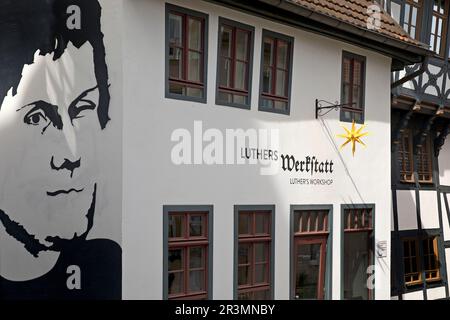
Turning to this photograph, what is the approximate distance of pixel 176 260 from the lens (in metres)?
10.2

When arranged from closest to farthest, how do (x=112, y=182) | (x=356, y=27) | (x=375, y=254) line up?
1. (x=112, y=182)
2. (x=356, y=27)
3. (x=375, y=254)

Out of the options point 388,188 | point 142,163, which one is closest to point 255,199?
point 142,163

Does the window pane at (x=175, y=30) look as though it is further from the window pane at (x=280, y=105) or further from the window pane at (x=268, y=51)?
the window pane at (x=280, y=105)

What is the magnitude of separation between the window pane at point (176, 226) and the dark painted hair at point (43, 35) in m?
1.53

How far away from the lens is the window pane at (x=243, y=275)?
1119 centimetres

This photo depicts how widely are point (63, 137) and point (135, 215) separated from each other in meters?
1.36

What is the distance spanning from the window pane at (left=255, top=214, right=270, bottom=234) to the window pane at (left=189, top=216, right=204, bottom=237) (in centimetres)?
119

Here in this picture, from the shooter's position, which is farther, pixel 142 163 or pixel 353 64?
pixel 353 64

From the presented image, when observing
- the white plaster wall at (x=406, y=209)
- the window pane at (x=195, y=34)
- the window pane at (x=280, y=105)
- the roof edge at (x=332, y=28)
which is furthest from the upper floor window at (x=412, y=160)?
the window pane at (x=195, y=34)

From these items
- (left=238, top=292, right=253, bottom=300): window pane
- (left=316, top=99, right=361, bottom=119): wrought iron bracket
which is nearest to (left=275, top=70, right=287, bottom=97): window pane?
(left=316, top=99, right=361, bottom=119): wrought iron bracket

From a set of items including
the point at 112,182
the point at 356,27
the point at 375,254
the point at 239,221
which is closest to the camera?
the point at 112,182

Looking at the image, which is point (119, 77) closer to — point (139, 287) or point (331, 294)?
point (139, 287)

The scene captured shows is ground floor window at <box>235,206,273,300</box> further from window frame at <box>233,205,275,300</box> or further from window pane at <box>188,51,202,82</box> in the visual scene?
window pane at <box>188,51,202,82</box>

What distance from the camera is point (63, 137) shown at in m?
9.85
